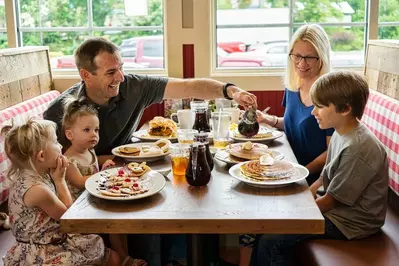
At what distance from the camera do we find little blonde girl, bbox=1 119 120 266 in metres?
1.86

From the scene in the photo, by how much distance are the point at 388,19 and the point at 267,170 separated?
2.33 m

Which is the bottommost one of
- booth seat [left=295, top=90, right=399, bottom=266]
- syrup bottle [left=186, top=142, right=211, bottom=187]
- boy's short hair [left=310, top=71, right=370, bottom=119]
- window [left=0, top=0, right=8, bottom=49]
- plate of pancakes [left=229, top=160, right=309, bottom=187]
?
booth seat [left=295, top=90, right=399, bottom=266]

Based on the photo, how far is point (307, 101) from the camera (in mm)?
2715

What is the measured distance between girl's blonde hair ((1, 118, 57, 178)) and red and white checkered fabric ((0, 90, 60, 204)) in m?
0.65

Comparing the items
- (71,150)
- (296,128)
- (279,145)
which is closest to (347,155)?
(279,145)

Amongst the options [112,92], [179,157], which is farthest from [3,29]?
[179,157]

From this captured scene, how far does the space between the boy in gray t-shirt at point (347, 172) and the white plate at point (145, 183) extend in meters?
0.56

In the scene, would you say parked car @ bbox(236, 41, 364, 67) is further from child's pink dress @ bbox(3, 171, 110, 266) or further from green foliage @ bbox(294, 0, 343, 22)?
child's pink dress @ bbox(3, 171, 110, 266)

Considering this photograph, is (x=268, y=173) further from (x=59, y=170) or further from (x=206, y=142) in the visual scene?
(x=59, y=170)

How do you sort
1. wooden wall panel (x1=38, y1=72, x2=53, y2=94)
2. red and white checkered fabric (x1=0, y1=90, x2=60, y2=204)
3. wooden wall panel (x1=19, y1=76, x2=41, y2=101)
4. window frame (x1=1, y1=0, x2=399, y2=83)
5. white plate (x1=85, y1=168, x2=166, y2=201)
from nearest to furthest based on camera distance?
1. white plate (x1=85, y1=168, x2=166, y2=201)
2. red and white checkered fabric (x1=0, y1=90, x2=60, y2=204)
3. wooden wall panel (x1=19, y1=76, x2=41, y2=101)
4. wooden wall panel (x1=38, y1=72, x2=53, y2=94)
5. window frame (x1=1, y1=0, x2=399, y2=83)

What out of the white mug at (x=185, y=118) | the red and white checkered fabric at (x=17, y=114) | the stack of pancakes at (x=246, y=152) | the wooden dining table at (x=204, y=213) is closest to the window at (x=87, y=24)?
the red and white checkered fabric at (x=17, y=114)

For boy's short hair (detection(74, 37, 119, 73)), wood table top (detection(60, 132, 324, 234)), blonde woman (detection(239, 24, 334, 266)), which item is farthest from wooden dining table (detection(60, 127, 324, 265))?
boy's short hair (detection(74, 37, 119, 73))

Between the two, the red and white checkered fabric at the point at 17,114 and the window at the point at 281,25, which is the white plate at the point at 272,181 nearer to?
the red and white checkered fabric at the point at 17,114

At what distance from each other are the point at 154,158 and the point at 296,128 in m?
0.86
